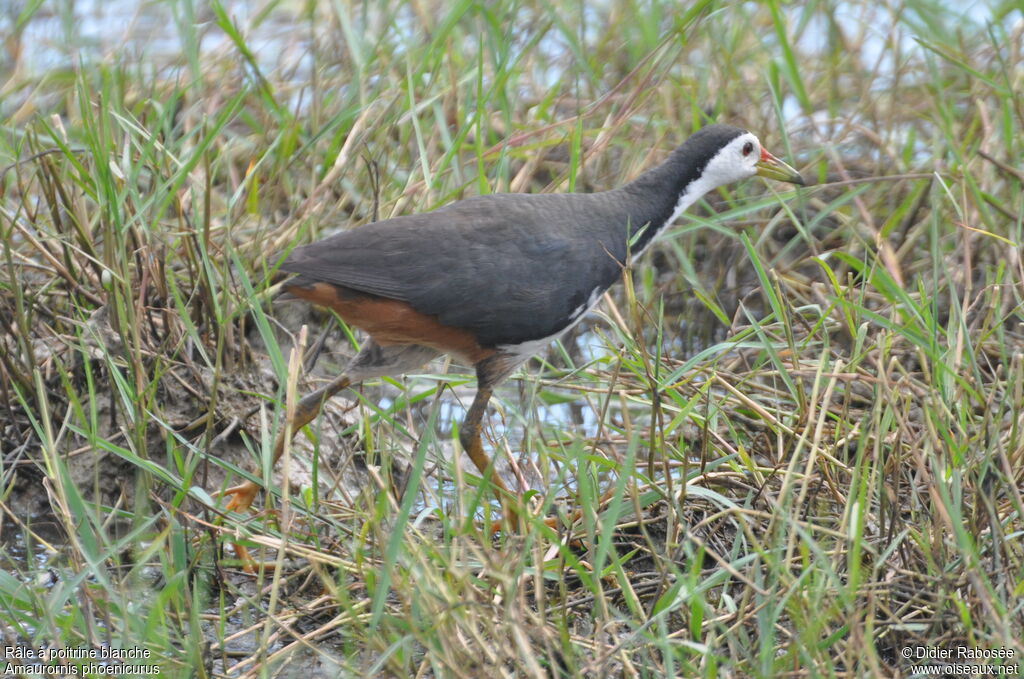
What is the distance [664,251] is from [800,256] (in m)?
0.55

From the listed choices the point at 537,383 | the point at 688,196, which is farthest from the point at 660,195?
the point at 537,383

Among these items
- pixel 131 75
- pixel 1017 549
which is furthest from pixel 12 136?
pixel 1017 549

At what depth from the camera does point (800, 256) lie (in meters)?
5.54

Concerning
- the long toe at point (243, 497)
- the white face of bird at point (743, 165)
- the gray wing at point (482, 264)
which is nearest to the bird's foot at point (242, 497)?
the long toe at point (243, 497)

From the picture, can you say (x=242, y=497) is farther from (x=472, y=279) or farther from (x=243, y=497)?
(x=472, y=279)

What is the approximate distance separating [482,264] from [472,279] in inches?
2.2

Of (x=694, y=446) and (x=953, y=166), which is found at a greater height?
(x=953, y=166)

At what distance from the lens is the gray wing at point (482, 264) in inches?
149

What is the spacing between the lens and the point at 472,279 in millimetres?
3861

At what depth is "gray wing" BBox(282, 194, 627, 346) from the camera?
3797 mm

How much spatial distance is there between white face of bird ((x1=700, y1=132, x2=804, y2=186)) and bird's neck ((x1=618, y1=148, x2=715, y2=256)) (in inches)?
3.3

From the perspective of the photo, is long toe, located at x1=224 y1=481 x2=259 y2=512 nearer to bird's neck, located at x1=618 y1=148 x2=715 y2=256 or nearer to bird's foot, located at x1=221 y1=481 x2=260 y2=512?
bird's foot, located at x1=221 y1=481 x2=260 y2=512

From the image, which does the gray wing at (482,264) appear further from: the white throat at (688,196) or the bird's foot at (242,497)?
the bird's foot at (242,497)

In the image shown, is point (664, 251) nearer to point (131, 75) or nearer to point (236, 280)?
point (236, 280)
